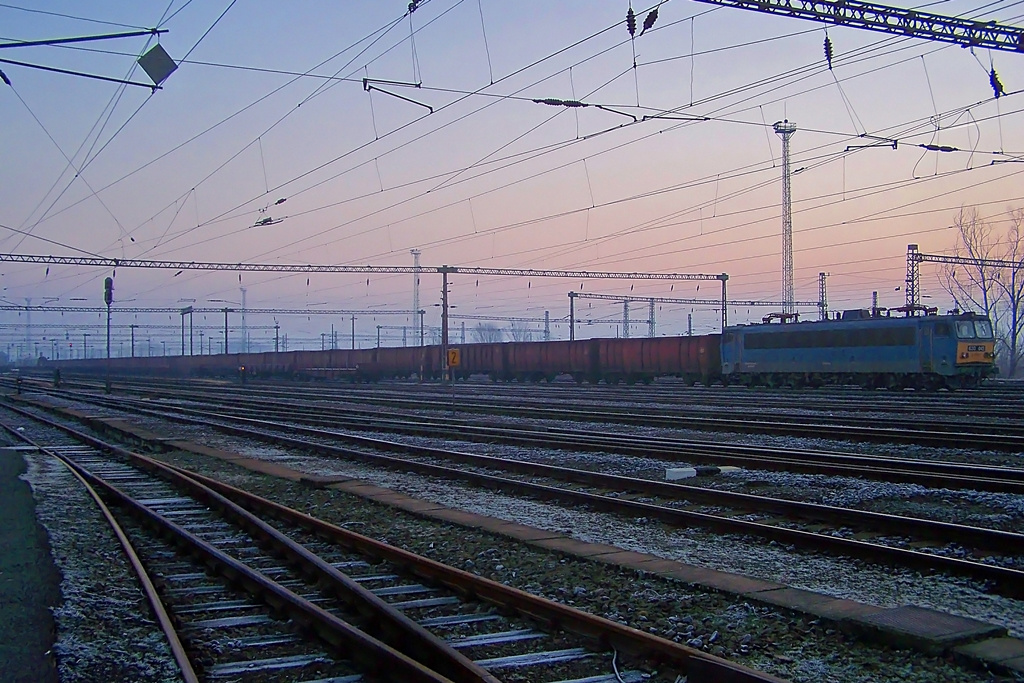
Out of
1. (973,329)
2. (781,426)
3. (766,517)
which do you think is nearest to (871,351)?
(973,329)

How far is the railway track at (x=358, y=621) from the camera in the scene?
5.71 metres

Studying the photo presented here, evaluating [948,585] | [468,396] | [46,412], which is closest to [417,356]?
[468,396]

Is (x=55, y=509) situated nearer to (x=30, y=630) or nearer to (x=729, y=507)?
(x=30, y=630)

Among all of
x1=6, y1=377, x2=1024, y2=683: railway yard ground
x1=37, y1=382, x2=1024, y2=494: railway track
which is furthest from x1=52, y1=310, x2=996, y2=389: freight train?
x1=6, y1=377, x2=1024, y2=683: railway yard ground

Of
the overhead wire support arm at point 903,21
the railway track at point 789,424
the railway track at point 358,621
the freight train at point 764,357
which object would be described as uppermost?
the overhead wire support arm at point 903,21

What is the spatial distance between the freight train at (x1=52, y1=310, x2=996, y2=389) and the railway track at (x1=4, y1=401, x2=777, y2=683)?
23301 mm

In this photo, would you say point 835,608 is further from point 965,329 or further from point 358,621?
point 965,329

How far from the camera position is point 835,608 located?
22.6 ft

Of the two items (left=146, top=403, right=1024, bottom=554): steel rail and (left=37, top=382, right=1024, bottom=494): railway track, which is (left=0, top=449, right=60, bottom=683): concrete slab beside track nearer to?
(left=146, top=403, right=1024, bottom=554): steel rail

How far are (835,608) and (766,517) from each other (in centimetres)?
429

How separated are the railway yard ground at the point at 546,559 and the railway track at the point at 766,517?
29 mm

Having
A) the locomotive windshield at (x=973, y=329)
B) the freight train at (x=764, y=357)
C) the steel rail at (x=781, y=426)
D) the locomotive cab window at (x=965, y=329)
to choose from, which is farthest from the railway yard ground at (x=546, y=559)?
the freight train at (x=764, y=357)

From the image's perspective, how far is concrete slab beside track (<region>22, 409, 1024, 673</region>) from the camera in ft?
19.2

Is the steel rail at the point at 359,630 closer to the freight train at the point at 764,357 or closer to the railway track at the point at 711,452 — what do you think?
the railway track at the point at 711,452
